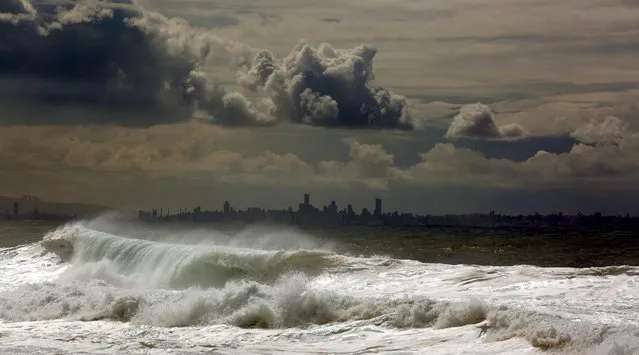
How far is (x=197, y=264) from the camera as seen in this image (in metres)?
28.7

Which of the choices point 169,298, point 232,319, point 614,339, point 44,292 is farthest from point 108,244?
point 614,339

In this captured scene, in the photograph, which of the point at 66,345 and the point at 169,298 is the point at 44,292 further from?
the point at 66,345

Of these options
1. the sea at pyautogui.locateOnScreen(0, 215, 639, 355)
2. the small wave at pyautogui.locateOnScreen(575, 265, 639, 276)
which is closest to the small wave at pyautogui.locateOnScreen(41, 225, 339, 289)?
the sea at pyautogui.locateOnScreen(0, 215, 639, 355)

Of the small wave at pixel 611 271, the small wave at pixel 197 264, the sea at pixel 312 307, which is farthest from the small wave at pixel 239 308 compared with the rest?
the small wave at pixel 611 271

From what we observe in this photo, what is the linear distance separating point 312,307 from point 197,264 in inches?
351

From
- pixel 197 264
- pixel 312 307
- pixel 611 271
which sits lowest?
pixel 312 307

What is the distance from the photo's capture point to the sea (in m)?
16.9

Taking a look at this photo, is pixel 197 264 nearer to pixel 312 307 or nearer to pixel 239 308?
pixel 239 308

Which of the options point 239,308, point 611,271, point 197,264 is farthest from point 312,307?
point 197,264

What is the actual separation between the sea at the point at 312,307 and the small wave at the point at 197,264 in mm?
45

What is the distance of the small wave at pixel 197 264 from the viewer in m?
28.1

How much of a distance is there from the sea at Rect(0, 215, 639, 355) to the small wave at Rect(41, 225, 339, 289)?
5 cm

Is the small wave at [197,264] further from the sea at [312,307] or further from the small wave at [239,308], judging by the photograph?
the small wave at [239,308]

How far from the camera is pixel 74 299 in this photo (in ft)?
79.7
